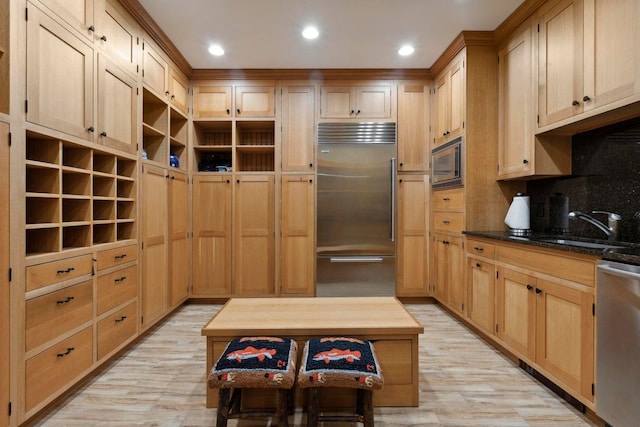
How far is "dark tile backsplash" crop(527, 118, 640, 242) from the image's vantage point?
Answer: 85.8 inches

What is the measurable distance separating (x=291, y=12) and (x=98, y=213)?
2.22 meters

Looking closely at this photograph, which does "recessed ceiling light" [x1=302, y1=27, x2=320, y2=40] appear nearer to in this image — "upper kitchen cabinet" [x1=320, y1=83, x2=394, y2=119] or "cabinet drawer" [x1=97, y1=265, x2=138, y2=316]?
"upper kitchen cabinet" [x1=320, y1=83, x2=394, y2=119]

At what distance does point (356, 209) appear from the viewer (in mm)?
3982

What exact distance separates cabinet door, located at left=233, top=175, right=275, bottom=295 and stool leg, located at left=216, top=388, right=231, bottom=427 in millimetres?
2431

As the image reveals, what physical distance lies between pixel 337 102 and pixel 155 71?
76.0 inches

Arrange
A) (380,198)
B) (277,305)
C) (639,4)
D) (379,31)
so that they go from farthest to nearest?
(380,198)
(379,31)
(277,305)
(639,4)

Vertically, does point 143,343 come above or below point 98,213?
below

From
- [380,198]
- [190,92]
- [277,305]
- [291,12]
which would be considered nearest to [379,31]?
[291,12]

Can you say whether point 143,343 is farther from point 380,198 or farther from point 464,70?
point 464,70

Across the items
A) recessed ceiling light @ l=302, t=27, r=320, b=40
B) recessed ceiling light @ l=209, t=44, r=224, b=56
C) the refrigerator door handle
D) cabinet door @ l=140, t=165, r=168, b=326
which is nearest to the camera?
cabinet door @ l=140, t=165, r=168, b=326

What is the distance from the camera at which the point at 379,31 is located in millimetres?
3121

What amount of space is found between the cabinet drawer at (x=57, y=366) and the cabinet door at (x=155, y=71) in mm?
2091

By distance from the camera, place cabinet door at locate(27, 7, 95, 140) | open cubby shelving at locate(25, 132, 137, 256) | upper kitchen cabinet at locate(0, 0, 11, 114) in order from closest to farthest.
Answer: upper kitchen cabinet at locate(0, 0, 11, 114) < cabinet door at locate(27, 7, 95, 140) < open cubby shelving at locate(25, 132, 137, 256)

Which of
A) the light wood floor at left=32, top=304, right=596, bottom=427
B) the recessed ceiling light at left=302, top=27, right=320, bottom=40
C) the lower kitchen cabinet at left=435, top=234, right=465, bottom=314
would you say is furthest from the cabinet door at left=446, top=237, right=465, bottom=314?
the recessed ceiling light at left=302, top=27, right=320, bottom=40
